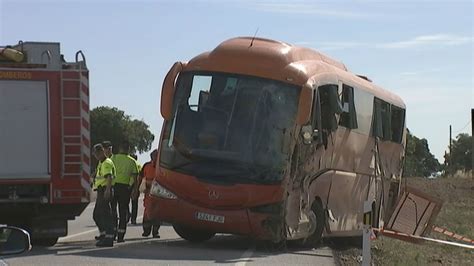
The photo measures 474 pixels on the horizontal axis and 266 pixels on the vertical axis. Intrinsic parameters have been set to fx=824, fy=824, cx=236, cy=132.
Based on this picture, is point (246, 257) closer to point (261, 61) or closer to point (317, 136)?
point (317, 136)

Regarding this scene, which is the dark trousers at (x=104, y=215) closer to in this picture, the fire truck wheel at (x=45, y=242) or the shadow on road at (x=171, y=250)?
the shadow on road at (x=171, y=250)

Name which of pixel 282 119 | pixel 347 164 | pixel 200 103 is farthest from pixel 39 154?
pixel 347 164

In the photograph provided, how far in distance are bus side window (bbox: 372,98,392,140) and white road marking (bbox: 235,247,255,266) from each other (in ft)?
16.5

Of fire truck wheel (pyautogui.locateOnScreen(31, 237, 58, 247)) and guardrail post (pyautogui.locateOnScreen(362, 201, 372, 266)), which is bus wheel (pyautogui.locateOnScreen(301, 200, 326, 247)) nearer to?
guardrail post (pyautogui.locateOnScreen(362, 201, 372, 266))

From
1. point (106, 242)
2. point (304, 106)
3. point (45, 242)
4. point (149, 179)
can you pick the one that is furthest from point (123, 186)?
point (304, 106)

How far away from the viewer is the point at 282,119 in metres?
13.9

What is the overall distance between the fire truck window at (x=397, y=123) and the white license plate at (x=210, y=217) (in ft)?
25.7

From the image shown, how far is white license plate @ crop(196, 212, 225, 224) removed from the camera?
45.0 feet

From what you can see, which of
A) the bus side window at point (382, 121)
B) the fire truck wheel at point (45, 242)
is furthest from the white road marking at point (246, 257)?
the bus side window at point (382, 121)

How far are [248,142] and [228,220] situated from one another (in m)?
1.34

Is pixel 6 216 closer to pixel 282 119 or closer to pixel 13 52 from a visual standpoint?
pixel 13 52

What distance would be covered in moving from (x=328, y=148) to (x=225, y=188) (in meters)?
2.58

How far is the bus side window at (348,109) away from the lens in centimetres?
1598

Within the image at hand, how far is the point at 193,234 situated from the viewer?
15.5m
